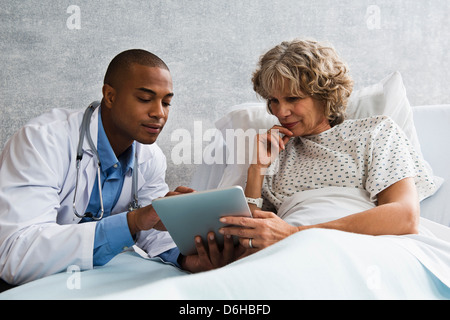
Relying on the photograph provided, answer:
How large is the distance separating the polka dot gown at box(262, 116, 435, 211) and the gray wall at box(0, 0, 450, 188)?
2.10ft

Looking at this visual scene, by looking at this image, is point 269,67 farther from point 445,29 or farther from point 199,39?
point 445,29

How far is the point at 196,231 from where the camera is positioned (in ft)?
3.93

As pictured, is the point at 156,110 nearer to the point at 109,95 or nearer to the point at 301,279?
the point at 109,95

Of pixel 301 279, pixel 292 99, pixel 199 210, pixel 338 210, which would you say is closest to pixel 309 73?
pixel 292 99

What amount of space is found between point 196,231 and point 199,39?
114cm

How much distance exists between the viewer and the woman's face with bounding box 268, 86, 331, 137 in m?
1.57

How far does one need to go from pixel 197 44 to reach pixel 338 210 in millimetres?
1085

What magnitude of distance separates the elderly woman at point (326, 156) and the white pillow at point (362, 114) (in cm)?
12

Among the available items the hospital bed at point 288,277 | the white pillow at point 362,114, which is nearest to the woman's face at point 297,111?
the white pillow at point 362,114

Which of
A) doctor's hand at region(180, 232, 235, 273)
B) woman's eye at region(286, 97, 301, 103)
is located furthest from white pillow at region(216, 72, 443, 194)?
doctor's hand at region(180, 232, 235, 273)

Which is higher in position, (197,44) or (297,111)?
(197,44)

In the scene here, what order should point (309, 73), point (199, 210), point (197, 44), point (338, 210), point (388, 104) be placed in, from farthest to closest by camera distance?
point (197, 44) → point (388, 104) → point (309, 73) → point (338, 210) → point (199, 210)

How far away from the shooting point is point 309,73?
1552mm

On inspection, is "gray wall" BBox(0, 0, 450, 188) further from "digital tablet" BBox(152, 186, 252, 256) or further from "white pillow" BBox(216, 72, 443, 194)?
"digital tablet" BBox(152, 186, 252, 256)
